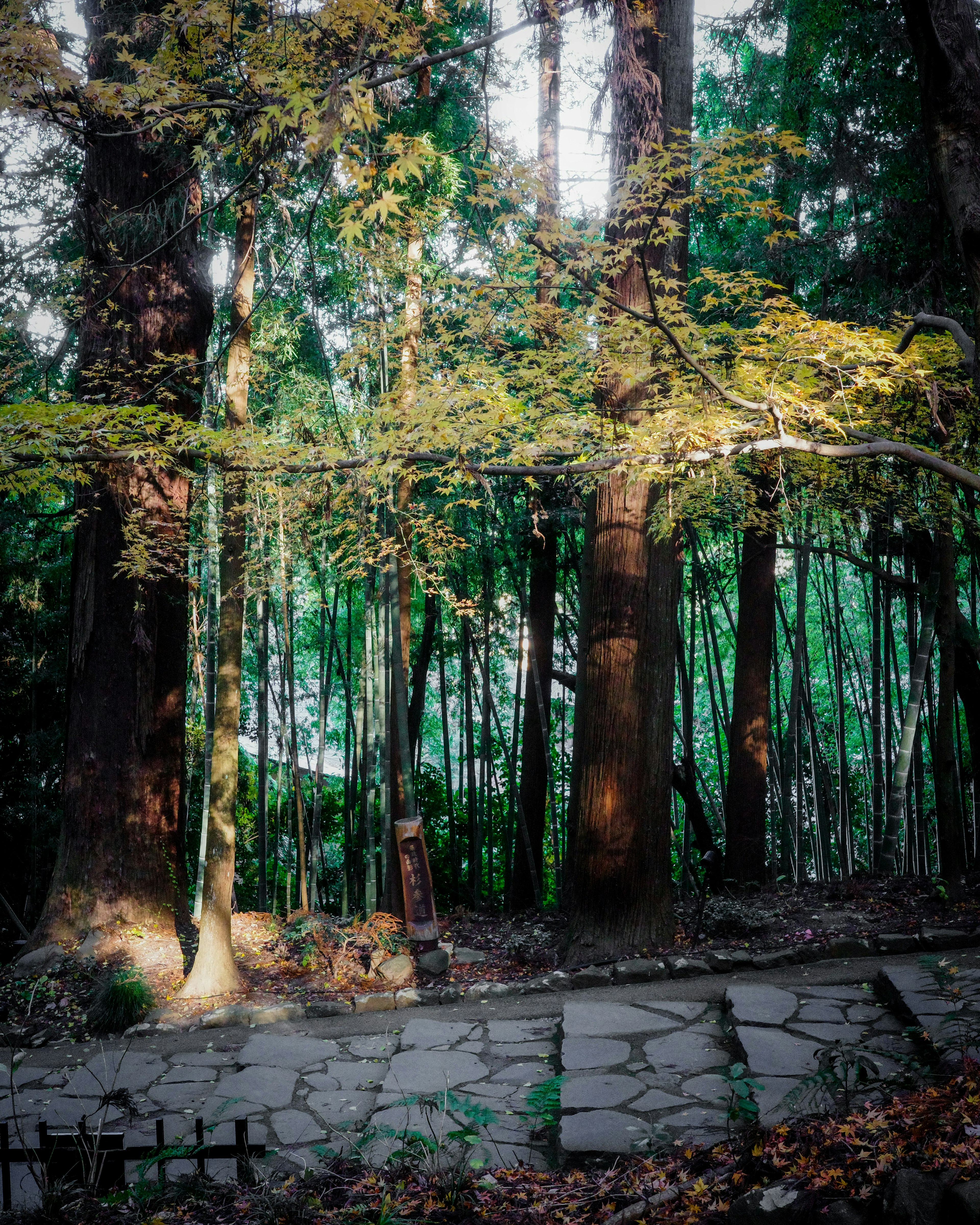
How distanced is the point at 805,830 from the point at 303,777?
205 inches

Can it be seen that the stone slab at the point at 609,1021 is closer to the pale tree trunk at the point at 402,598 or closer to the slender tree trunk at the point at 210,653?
the pale tree trunk at the point at 402,598

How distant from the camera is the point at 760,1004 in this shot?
11.2 ft

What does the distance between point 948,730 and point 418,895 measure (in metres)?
3.02

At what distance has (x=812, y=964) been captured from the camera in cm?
412

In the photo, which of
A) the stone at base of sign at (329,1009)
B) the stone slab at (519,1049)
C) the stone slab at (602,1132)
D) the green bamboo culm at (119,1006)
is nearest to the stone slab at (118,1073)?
the green bamboo culm at (119,1006)

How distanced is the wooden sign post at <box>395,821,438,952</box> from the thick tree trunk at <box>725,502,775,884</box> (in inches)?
102

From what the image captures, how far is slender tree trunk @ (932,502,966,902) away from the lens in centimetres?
461

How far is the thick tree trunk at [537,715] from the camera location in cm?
693

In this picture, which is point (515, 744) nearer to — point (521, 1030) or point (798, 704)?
point (798, 704)

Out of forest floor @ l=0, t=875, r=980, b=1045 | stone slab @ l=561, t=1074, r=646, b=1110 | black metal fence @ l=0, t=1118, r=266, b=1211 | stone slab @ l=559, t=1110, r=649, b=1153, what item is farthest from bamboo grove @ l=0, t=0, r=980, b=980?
black metal fence @ l=0, t=1118, r=266, b=1211

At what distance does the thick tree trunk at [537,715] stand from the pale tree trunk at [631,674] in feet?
7.43

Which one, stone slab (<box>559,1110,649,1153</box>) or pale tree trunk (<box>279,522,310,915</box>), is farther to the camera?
pale tree trunk (<box>279,522,310,915</box>)

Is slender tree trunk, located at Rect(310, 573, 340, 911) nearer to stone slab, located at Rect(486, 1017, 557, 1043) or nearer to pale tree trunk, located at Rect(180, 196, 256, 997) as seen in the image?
pale tree trunk, located at Rect(180, 196, 256, 997)

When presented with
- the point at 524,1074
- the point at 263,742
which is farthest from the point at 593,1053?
the point at 263,742
